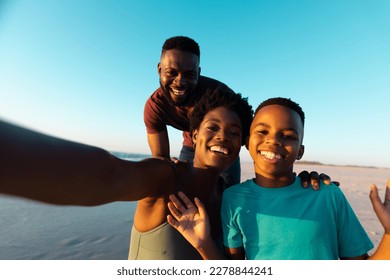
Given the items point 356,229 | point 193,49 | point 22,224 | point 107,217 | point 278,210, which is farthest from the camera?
point 107,217

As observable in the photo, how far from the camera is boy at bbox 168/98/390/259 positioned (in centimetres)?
157

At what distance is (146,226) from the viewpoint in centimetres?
174

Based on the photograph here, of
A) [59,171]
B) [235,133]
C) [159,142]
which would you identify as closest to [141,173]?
[59,171]

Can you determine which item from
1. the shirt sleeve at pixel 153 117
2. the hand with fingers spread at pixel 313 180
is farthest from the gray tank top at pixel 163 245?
the shirt sleeve at pixel 153 117

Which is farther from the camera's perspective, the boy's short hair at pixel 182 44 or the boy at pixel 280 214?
the boy's short hair at pixel 182 44

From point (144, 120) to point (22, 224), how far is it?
3.10 metres

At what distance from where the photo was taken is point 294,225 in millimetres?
1607

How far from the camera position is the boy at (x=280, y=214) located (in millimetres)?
1565

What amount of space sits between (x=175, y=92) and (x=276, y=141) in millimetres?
1771

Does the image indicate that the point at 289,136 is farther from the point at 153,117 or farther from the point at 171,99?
the point at 153,117

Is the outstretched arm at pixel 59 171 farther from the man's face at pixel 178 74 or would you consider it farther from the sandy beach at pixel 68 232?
the man's face at pixel 178 74
